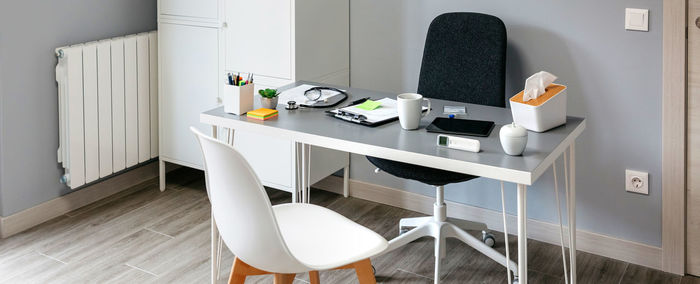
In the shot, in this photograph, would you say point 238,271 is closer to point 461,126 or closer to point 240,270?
point 240,270

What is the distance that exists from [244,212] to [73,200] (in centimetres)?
202

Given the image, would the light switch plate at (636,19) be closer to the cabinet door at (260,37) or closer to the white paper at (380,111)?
the white paper at (380,111)

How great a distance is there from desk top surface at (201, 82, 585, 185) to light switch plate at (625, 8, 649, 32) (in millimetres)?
605

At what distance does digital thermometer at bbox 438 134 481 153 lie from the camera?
2.32m

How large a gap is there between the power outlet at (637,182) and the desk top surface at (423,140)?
2.15 feet

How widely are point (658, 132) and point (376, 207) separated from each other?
4.39ft

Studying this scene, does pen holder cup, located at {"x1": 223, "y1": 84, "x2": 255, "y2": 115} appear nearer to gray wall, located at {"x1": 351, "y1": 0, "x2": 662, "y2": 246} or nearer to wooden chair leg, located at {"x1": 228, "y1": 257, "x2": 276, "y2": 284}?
wooden chair leg, located at {"x1": 228, "y1": 257, "x2": 276, "y2": 284}

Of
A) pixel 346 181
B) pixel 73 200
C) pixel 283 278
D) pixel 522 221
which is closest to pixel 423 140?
pixel 522 221

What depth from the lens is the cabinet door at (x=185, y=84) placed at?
12.3 ft

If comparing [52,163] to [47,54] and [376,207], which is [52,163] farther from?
[376,207]

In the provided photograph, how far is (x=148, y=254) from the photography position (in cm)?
327

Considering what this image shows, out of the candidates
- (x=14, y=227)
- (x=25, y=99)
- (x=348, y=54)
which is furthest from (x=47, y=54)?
(x=348, y=54)

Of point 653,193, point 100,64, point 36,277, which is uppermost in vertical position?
point 100,64

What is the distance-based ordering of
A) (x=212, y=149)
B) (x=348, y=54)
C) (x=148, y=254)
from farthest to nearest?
(x=348, y=54), (x=148, y=254), (x=212, y=149)
